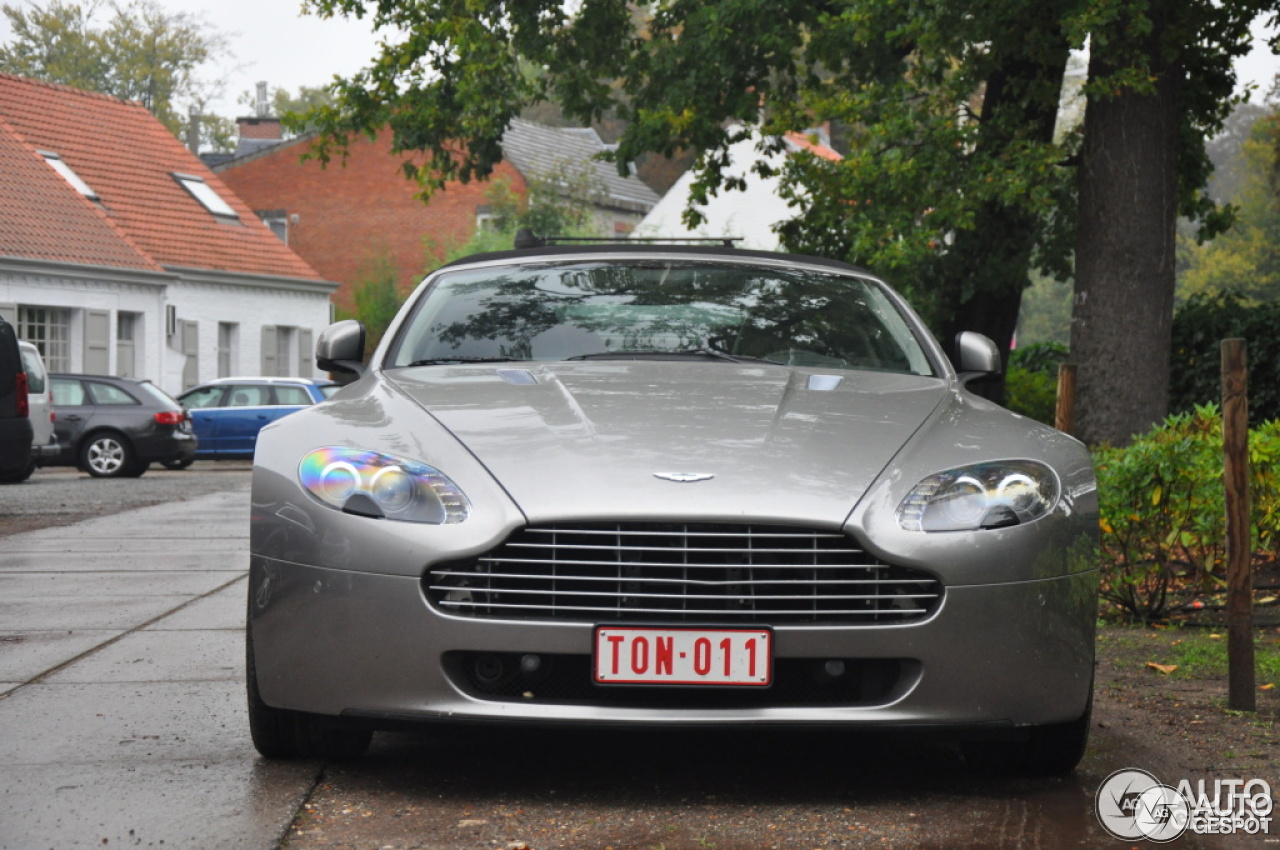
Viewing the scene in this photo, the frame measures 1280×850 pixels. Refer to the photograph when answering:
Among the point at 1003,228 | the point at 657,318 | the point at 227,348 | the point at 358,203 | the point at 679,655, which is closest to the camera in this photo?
the point at 679,655

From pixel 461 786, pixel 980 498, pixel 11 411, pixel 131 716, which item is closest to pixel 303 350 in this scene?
pixel 11 411

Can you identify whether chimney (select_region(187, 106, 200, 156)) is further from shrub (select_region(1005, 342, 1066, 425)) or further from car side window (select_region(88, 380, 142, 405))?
shrub (select_region(1005, 342, 1066, 425))

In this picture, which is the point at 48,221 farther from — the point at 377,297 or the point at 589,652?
the point at 589,652

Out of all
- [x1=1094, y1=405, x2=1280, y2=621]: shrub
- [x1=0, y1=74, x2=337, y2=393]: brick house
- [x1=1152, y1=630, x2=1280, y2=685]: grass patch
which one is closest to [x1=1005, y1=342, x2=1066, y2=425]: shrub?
[x1=1094, y1=405, x2=1280, y2=621]: shrub

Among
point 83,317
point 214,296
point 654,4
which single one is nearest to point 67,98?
point 214,296

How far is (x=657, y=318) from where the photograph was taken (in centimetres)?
586

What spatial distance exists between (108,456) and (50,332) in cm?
1050

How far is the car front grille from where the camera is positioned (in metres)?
4.29

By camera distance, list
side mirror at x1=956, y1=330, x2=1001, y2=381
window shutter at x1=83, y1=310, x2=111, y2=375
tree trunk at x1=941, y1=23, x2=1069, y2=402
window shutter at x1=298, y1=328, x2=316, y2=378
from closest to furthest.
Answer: side mirror at x1=956, y1=330, x2=1001, y2=381 → tree trunk at x1=941, y1=23, x2=1069, y2=402 → window shutter at x1=83, y1=310, x2=111, y2=375 → window shutter at x1=298, y1=328, x2=316, y2=378

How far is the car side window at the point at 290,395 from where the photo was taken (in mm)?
30844

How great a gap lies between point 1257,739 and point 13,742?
3602 mm

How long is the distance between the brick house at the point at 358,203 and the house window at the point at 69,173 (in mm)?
14517

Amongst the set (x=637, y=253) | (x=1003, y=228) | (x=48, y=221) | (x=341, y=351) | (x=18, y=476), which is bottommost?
(x=18, y=476)

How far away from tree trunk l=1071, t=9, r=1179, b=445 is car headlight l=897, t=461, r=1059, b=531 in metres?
8.09
